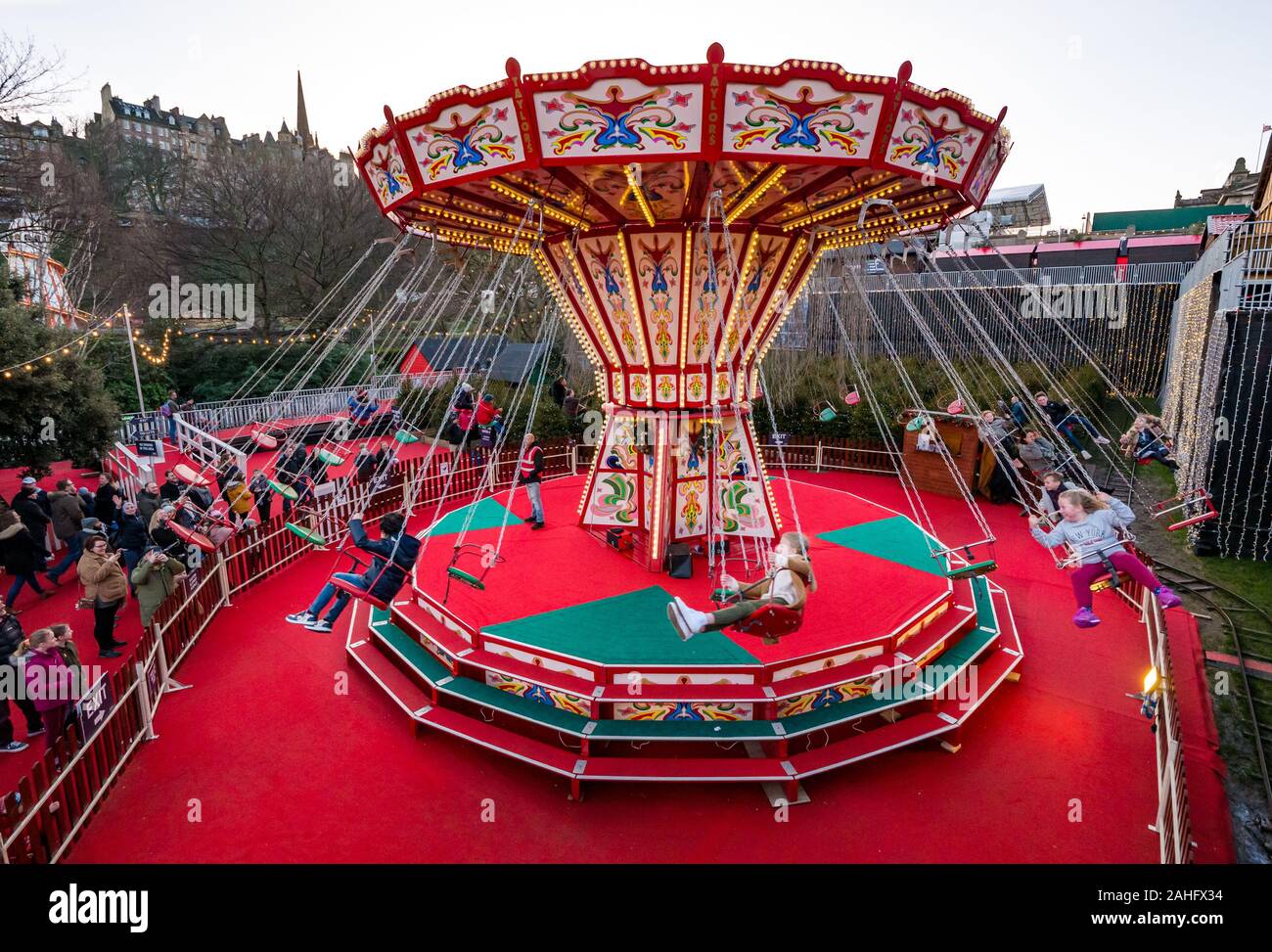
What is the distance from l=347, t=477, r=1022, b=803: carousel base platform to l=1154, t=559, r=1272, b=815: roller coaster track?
6.83 feet

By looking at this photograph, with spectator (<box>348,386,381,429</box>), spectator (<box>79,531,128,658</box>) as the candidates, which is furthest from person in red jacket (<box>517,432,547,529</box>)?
spectator (<box>79,531,128,658</box>)

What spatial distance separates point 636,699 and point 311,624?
3.04 m

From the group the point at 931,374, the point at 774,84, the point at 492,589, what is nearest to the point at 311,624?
the point at 492,589

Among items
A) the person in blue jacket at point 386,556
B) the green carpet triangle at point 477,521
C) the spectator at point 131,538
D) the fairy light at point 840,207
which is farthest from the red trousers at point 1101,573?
the spectator at point 131,538

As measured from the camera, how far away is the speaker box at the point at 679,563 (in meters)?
8.70

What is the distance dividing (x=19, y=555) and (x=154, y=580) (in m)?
2.82

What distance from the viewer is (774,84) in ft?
17.5

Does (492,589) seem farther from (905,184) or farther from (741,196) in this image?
(905,184)

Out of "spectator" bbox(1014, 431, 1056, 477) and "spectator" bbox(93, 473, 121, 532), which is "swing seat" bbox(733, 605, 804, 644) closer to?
"spectator" bbox(1014, 431, 1056, 477)

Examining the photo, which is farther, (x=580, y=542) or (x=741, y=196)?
(x=580, y=542)

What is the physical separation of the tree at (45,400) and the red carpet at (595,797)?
814 cm

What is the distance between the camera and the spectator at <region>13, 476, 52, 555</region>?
938 cm

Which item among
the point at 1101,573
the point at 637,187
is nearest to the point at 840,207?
the point at 637,187
